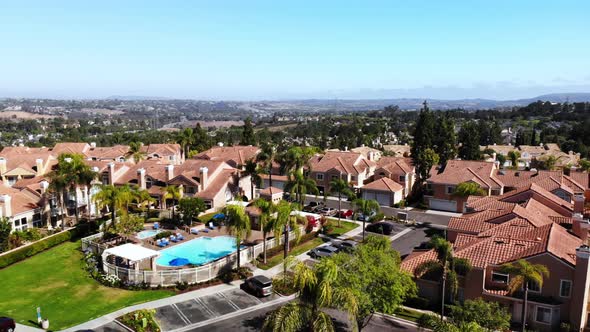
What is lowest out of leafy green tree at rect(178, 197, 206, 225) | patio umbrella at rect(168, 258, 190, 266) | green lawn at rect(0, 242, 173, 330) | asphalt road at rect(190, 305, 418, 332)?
patio umbrella at rect(168, 258, 190, 266)

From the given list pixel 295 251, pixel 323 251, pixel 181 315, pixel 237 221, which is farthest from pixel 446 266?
pixel 181 315

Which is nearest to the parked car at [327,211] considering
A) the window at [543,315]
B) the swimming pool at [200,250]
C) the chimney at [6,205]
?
the swimming pool at [200,250]

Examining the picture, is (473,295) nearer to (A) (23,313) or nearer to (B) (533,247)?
(B) (533,247)

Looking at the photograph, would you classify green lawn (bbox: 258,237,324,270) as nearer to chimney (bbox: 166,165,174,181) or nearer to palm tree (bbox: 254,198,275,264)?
palm tree (bbox: 254,198,275,264)

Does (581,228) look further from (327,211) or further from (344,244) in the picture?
(327,211)

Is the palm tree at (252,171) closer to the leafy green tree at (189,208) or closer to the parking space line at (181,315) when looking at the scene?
the leafy green tree at (189,208)

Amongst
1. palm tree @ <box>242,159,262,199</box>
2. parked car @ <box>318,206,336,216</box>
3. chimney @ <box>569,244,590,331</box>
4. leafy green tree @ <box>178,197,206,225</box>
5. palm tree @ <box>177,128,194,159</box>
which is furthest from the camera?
palm tree @ <box>177,128,194,159</box>

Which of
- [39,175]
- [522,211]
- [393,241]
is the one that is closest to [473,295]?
[522,211]

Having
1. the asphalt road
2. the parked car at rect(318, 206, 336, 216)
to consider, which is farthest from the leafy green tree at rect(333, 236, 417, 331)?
the parked car at rect(318, 206, 336, 216)
